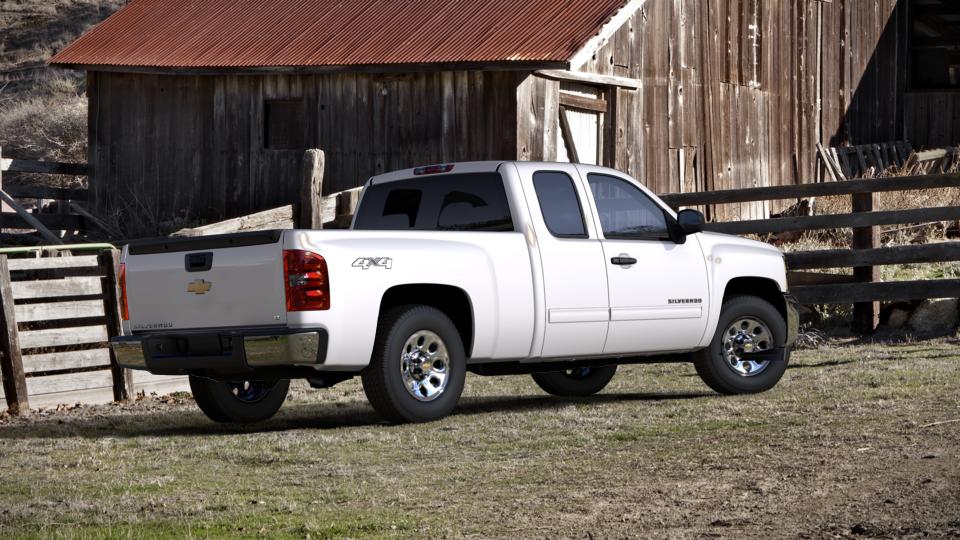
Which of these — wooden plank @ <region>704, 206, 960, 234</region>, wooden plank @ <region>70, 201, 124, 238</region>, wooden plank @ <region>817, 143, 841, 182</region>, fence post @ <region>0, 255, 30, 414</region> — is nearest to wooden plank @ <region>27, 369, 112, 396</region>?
fence post @ <region>0, 255, 30, 414</region>

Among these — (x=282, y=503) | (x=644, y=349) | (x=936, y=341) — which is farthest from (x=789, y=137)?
(x=282, y=503)

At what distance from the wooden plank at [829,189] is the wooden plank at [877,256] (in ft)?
2.11

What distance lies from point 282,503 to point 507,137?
13.3m

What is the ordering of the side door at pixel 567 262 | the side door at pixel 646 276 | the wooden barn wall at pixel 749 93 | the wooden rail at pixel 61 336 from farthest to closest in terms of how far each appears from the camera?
the wooden barn wall at pixel 749 93 → the wooden rail at pixel 61 336 → the side door at pixel 646 276 → the side door at pixel 567 262

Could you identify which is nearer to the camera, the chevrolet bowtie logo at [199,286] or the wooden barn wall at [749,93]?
the chevrolet bowtie logo at [199,286]

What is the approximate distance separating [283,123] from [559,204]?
1322cm

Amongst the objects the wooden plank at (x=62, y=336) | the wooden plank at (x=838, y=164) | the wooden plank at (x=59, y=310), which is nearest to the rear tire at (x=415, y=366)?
the wooden plank at (x=62, y=336)

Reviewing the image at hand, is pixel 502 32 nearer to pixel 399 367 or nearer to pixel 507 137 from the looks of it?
pixel 507 137

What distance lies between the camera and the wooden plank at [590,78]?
20438 mm

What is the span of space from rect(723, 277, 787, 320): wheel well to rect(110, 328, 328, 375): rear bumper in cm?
423

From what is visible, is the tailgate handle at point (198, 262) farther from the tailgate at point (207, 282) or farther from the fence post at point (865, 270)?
the fence post at point (865, 270)

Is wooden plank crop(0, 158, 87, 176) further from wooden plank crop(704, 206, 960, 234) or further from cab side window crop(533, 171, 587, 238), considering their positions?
cab side window crop(533, 171, 587, 238)

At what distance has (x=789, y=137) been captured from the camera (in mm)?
27328

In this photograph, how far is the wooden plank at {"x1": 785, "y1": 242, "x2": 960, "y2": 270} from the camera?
50.4 ft
